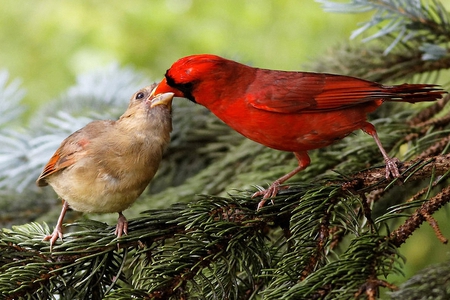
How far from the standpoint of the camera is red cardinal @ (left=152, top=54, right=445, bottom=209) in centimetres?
224

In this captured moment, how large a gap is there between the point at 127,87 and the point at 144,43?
7.20 feet

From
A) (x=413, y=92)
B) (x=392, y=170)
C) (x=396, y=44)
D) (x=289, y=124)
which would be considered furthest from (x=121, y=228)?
(x=396, y=44)

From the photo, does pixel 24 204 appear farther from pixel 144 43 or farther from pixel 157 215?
pixel 144 43

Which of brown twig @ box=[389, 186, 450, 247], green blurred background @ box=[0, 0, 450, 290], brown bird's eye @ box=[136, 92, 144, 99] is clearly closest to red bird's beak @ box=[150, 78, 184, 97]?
brown bird's eye @ box=[136, 92, 144, 99]

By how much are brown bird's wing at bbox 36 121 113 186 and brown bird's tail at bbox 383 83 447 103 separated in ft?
3.71

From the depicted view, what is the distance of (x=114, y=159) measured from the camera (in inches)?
91.0

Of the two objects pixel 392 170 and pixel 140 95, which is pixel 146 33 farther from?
pixel 392 170

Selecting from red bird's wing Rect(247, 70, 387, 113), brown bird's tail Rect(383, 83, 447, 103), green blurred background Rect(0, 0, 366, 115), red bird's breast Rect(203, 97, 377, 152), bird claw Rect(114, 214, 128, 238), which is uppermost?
brown bird's tail Rect(383, 83, 447, 103)

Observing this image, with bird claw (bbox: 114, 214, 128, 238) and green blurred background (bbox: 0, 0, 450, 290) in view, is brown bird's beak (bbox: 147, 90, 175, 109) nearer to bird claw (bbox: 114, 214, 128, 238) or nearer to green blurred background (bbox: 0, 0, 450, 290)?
bird claw (bbox: 114, 214, 128, 238)

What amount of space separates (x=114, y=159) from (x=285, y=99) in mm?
679

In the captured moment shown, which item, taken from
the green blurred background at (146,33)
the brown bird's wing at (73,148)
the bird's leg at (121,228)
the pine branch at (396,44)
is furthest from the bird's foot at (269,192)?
the green blurred background at (146,33)

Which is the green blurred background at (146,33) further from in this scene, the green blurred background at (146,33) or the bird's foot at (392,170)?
the bird's foot at (392,170)

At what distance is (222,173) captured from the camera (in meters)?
2.91

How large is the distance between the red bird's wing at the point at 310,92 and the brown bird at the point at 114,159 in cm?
38
